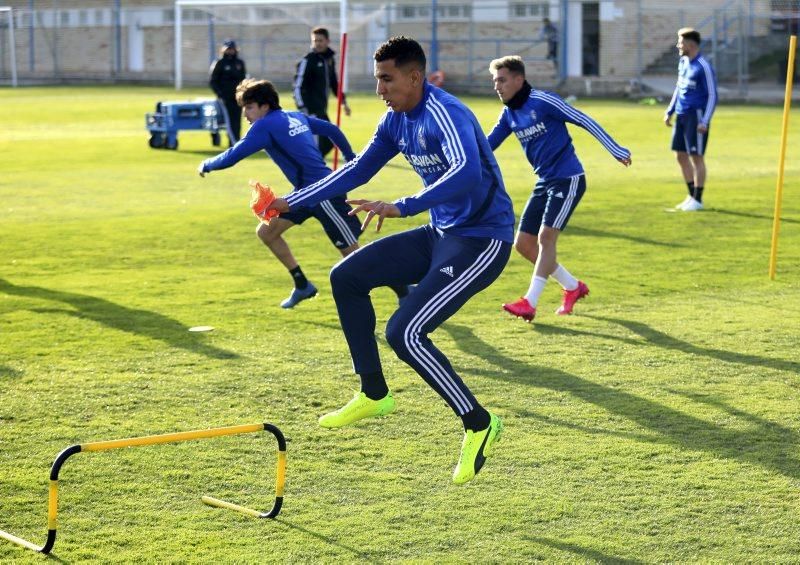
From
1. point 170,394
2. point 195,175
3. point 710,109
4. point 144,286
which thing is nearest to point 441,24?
point 195,175

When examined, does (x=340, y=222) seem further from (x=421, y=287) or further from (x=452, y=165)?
(x=452, y=165)

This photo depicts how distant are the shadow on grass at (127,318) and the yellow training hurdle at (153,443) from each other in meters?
3.38

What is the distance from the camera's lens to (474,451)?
244 inches

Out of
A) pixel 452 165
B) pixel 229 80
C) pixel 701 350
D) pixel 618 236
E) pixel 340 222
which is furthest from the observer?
pixel 229 80

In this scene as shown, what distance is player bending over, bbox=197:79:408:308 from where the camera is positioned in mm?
10391

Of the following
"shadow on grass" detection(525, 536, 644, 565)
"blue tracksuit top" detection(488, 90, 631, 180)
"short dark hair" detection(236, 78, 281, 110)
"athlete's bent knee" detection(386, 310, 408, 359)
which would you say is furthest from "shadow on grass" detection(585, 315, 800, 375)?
"shadow on grass" detection(525, 536, 644, 565)

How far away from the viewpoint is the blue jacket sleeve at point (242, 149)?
32.7 ft

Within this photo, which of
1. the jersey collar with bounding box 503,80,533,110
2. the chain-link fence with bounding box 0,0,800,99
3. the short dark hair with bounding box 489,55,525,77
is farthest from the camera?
the chain-link fence with bounding box 0,0,800,99

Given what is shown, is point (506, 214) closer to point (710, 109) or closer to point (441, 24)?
point (710, 109)

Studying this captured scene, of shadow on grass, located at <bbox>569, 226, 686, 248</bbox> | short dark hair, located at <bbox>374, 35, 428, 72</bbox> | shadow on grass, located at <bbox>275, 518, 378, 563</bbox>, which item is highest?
short dark hair, located at <bbox>374, 35, 428, 72</bbox>

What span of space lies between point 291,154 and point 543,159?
2.11m

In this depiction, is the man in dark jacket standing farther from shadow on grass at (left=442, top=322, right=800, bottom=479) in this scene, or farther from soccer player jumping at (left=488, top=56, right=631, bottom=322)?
shadow on grass at (left=442, top=322, right=800, bottom=479)

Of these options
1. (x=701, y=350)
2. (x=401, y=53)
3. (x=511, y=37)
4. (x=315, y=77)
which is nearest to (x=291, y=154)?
(x=701, y=350)

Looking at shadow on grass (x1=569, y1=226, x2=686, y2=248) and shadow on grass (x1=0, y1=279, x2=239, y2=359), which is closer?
shadow on grass (x1=0, y1=279, x2=239, y2=359)
